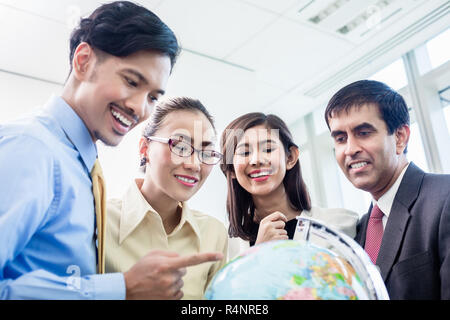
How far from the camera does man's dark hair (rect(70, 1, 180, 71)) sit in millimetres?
1195

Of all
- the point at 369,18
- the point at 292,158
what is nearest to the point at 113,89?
the point at 292,158

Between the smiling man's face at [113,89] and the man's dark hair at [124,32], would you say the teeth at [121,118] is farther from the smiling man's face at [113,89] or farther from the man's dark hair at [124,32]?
the man's dark hair at [124,32]

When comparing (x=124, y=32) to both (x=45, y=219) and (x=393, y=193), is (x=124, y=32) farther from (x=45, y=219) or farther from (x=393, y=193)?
(x=393, y=193)

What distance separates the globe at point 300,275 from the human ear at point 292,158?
1.11 m

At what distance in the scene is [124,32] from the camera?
1200 millimetres

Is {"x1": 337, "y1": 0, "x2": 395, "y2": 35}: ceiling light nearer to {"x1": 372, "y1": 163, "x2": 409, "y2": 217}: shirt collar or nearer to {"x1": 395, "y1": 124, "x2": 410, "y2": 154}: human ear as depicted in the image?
{"x1": 395, "y1": 124, "x2": 410, "y2": 154}: human ear

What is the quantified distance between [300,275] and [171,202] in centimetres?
80

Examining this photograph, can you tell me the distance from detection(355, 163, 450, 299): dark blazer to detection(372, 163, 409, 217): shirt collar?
4.6 inches

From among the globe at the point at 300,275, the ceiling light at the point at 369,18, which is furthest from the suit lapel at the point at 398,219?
the ceiling light at the point at 369,18

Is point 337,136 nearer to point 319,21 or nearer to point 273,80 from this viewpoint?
point 319,21

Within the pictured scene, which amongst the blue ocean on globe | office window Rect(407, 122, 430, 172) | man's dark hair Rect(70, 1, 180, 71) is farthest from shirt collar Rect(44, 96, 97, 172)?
office window Rect(407, 122, 430, 172)

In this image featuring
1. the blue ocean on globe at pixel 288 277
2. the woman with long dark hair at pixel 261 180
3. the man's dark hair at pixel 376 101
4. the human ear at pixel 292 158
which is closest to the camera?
the blue ocean on globe at pixel 288 277

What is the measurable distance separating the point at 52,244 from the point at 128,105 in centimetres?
42

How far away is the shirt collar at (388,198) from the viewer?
5.18ft
